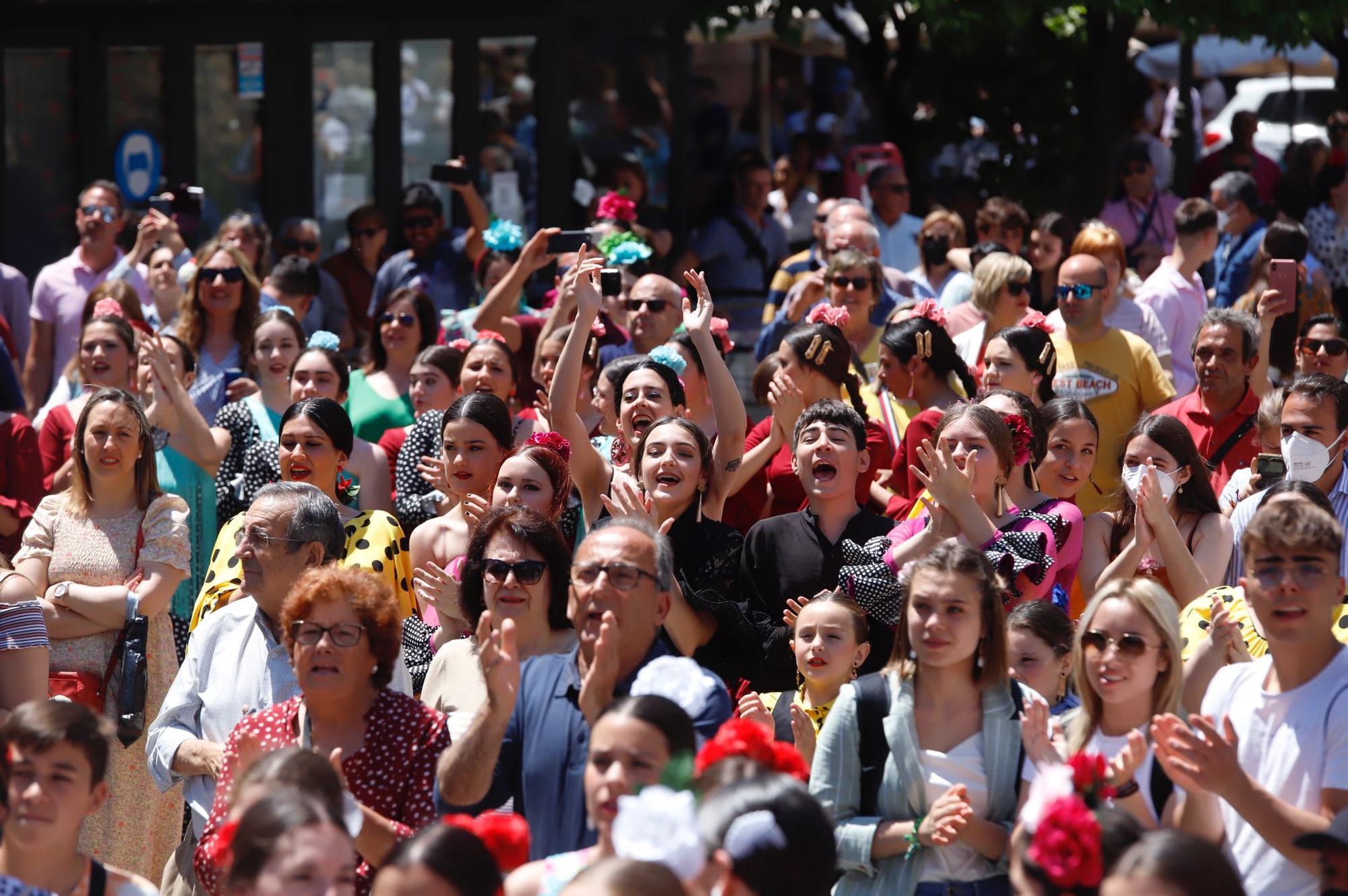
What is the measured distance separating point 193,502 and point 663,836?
4.54 m

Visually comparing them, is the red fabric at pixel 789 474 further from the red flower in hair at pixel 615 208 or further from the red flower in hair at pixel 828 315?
the red flower in hair at pixel 615 208

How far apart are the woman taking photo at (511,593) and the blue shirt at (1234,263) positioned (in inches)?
254

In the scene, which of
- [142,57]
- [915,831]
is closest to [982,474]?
[915,831]

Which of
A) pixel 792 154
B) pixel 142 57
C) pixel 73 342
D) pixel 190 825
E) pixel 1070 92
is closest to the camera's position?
pixel 190 825

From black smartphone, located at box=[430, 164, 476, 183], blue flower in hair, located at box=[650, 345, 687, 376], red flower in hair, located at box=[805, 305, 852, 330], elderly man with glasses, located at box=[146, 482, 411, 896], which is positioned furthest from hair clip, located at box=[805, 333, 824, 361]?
black smartphone, located at box=[430, 164, 476, 183]

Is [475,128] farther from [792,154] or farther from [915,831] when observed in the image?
[915,831]

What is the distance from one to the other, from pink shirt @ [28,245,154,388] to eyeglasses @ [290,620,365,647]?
580cm

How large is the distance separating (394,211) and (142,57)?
2008mm

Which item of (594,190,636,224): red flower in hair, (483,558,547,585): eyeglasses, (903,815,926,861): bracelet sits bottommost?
(903,815,926,861): bracelet

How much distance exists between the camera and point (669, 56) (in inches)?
536

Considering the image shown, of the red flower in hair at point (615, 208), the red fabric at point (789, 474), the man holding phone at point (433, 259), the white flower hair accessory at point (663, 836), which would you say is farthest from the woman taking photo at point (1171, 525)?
the man holding phone at point (433, 259)

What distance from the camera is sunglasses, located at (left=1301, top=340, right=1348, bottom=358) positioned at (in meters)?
A: 7.85

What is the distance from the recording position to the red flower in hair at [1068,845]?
11.4ft

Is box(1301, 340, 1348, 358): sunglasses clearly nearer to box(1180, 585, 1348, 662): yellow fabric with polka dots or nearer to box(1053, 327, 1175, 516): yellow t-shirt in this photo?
box(1053, 327, 1175, 516): yellow t-shirt
